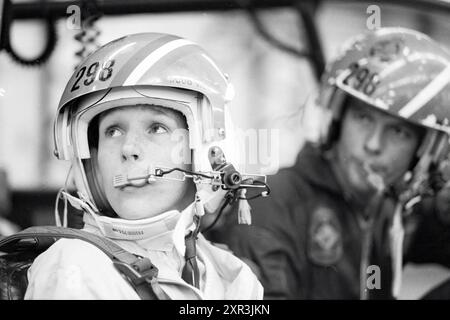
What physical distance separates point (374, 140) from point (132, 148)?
0.89 m

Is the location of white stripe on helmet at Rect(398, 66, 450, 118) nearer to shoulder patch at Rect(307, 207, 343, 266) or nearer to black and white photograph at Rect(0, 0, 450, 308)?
black and white photograph at Rect(0, 0, 450, 308)

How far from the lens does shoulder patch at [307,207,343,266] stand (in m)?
2.69

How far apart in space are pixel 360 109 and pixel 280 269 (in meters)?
0.60

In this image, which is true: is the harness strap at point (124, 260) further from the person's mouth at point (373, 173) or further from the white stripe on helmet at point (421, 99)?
the white stripe on helmet at point (421, 99)

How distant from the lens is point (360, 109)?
269cm

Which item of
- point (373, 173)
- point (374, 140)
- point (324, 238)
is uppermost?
point (374, 140)

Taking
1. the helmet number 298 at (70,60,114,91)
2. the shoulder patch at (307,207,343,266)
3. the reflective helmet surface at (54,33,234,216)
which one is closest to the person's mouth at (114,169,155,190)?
the reflective helmet surface at (54,33,234,216)

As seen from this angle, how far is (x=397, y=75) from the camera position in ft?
8.68

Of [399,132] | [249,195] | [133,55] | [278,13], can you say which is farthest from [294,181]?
[133,55]

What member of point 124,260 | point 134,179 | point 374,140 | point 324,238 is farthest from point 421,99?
point 124,260

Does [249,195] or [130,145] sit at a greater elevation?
[130,145]

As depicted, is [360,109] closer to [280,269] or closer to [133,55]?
[280,269]

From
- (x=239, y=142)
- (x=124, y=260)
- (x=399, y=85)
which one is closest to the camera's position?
(x=124, y=260)

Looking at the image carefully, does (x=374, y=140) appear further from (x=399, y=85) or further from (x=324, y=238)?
(x=324, y=238)
